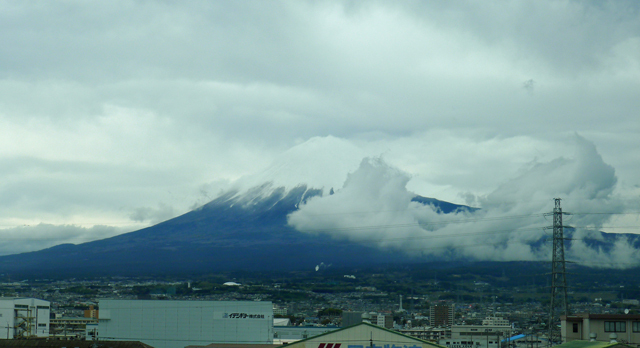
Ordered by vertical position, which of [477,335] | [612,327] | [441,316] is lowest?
[441,316]

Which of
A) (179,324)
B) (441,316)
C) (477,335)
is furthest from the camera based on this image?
(441,316)

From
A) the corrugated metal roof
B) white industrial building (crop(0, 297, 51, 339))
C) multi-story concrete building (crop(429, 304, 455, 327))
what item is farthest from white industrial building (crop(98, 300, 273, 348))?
multi-story concrete building (crop(429, 304, 455, 327))

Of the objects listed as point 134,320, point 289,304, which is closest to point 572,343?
point 134,320

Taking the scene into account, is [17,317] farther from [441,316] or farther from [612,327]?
[441,316]

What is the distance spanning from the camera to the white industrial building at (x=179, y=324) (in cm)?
7438

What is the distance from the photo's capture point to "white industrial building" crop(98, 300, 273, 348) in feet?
244

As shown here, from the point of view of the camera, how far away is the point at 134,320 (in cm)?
7488

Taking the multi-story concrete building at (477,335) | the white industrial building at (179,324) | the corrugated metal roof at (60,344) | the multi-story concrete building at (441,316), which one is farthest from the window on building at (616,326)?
the multi-story concrete building at (441,316)

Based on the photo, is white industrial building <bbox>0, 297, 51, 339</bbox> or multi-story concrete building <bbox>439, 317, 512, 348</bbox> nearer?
white industrial building <bbox>0, 297, 51, 339</bbox>

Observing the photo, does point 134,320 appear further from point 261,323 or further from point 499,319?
point 499,319

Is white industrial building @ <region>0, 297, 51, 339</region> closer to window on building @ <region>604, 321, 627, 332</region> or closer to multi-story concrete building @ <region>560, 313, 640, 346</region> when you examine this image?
multi-story concrete building @ <region>560, 313, 640, 346</region>

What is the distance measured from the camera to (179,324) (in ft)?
245

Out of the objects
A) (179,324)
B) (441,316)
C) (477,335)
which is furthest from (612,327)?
(441,316)

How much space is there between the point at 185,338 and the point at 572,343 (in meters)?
43.5
